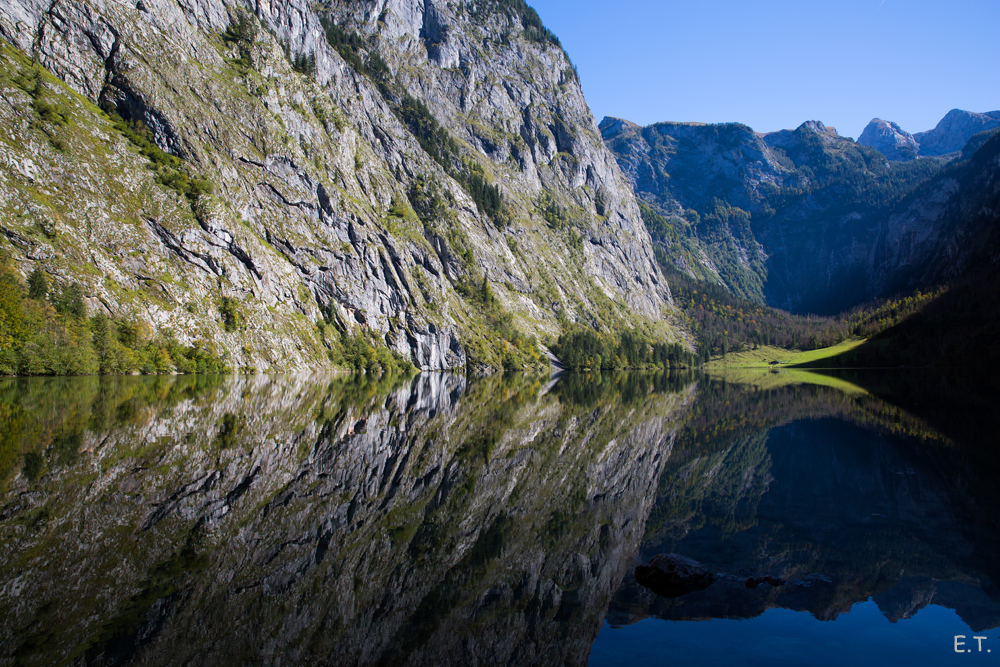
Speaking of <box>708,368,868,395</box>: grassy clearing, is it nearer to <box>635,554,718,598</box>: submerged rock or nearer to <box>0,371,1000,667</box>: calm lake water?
<box>0,371,1000,667</box>: calm lake water

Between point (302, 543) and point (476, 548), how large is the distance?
4.24m

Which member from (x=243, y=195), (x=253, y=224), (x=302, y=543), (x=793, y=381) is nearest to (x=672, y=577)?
(x=302, y=543)

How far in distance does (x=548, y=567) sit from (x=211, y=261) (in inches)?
3332

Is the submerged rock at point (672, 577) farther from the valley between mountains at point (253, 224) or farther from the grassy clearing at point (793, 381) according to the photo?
the valley between mountains at point (253, 224)

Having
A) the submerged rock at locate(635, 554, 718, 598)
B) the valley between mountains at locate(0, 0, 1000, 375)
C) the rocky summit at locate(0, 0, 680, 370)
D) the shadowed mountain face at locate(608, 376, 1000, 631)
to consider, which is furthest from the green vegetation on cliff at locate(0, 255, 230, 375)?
the submerged rock at locate(635, 554, 718, 598)

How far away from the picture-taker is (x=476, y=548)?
509 inches

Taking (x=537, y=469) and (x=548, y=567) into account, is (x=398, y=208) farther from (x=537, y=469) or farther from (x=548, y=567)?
A: (x=548, y=567)

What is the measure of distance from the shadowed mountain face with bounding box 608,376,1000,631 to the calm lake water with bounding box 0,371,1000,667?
83 mm

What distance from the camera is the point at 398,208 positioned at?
138125 millimetres

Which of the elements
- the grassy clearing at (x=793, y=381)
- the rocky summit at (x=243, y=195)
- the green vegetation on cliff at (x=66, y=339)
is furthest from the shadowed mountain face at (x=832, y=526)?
the rocky summit at (x=243, y=195)

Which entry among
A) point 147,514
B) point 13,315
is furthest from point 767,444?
point 13,315

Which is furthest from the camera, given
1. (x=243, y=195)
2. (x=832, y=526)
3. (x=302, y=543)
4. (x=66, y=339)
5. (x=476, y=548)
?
(x=243, y=195)

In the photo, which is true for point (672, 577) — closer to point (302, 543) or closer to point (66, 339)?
point (302, 543)

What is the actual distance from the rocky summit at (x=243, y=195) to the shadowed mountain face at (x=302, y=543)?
2137 inches
